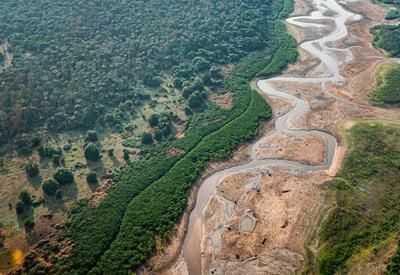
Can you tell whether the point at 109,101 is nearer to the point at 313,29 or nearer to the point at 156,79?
the point at 156,79

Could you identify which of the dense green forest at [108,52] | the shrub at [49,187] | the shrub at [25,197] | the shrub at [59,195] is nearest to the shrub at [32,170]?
the shrub at [49,187]

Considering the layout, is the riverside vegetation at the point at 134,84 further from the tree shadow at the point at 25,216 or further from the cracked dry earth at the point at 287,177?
the tree shadow at the point at 25,216

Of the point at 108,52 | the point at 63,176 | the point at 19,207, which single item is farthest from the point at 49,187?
the point at 108,52

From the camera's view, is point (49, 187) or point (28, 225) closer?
point (28, 225)

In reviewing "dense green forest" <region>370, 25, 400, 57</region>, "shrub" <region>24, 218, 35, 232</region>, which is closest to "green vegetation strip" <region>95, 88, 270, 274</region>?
"shrub" <region>24, 218, 35, 232</region>

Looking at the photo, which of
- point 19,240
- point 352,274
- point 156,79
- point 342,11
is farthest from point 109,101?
point 342,11

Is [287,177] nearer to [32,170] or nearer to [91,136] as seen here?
[91,136]

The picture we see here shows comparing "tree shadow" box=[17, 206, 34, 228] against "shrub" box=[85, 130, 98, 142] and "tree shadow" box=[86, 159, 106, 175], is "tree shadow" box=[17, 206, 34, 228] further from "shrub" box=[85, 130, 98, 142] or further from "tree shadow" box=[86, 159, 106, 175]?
"shrub" box=[85, 130, 98, 142]
